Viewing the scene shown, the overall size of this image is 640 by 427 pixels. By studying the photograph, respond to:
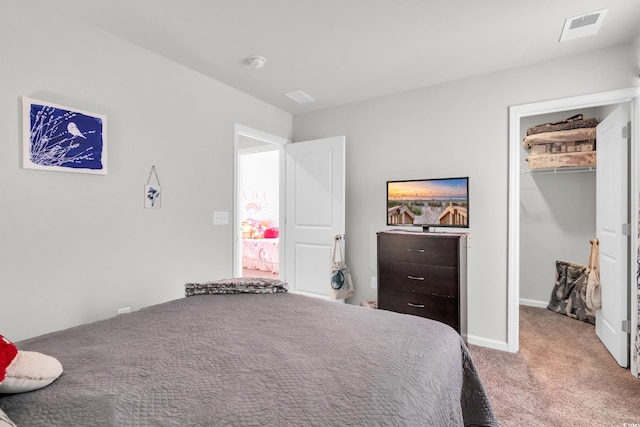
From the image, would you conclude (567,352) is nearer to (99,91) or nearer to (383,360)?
(383,360)

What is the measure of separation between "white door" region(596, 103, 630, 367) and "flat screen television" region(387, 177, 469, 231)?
3.65 feet

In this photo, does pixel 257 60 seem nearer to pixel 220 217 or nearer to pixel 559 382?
pixel 220 217

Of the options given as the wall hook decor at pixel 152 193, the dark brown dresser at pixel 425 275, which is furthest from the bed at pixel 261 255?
the wall hook decor at pixel 152 193

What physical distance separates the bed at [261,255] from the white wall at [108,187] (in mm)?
2805

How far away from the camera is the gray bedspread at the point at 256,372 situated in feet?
2.79

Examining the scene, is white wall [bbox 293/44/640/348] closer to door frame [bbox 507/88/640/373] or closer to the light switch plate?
door frame [bbox 507/88/640/373]

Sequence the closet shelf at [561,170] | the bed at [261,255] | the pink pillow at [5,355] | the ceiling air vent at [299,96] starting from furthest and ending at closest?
the bed at [261,255], the closet shelf at [561,170], the ceiling air vent at [299,96], the pink pillow at [5,355]

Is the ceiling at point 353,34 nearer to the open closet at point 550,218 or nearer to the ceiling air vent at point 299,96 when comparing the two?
the ceiling air vent at point 299,96

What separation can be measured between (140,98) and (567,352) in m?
4.14

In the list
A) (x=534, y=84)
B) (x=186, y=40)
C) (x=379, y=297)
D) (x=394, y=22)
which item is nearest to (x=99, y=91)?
(x=186, y=40)

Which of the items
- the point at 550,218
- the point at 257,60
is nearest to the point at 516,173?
the point at 550,218

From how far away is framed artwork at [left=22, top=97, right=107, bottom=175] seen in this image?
1937mm

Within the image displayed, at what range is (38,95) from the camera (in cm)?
198

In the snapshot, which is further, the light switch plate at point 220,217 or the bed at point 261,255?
the bed at point 261,255
